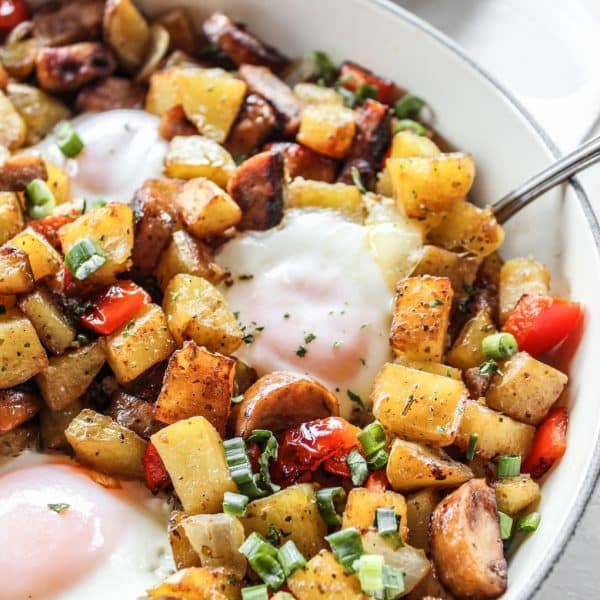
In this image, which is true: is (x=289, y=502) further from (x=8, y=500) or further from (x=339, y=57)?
(x=339, y=57)

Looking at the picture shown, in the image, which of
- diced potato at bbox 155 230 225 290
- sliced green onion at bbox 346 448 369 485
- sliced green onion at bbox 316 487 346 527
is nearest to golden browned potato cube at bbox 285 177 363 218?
diced potato at bbox 155 230 225 290

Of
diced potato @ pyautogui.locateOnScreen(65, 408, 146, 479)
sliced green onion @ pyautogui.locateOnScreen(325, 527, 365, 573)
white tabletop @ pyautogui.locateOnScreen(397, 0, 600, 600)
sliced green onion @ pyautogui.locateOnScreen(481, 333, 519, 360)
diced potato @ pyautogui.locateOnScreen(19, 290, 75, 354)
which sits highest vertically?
white tabletop @ pyautogui.locateOnScreen(397, 0, 600, 600)

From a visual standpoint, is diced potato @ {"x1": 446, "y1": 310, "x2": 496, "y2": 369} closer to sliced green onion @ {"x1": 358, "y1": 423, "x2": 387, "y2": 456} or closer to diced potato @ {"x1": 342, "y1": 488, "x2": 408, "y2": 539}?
sliced green onion @ {"x1": 358, "y1": 423, "x2": 387, "y2": 456}

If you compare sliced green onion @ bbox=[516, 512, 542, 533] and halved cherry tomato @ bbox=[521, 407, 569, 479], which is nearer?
sliced green onion @ bbox=[516, 512, 542, 533]

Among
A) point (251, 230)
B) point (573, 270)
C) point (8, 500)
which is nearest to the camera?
point (8, 500)

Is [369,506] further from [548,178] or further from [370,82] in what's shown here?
[370,82]

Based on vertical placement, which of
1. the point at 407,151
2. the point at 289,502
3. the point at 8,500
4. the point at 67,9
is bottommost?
the point at 8,500

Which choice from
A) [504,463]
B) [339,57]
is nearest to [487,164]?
[339,57]

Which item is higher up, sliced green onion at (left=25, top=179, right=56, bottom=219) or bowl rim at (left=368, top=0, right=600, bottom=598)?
bowl rim at (left=368, top=0, right=600, bottom=598)

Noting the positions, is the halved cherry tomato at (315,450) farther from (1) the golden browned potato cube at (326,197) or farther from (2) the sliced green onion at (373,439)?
(1) the golden browned potato cube at (326,197)
